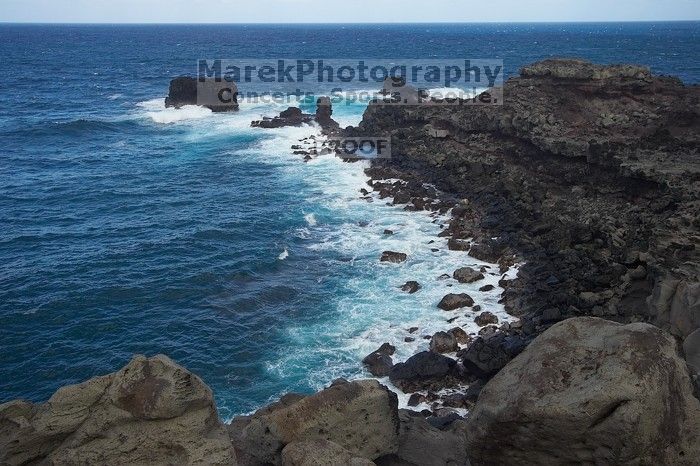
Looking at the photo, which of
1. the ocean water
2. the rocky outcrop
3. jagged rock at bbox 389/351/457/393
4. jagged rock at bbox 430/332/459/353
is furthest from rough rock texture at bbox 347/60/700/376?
the rocky outcrop

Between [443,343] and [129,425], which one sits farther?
[443,343]

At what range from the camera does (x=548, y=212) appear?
142 ft

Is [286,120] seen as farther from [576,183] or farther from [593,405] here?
[593,405]

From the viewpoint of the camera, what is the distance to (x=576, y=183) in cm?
4628

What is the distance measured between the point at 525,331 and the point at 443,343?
4.18m

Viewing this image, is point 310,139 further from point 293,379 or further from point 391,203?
point 293,379

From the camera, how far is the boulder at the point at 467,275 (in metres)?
37.2

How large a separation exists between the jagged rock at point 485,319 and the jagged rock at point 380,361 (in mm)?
5187

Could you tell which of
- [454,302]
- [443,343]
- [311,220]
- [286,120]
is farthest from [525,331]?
[286,120]

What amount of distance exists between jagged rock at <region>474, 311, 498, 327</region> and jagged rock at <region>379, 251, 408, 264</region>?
9.11 metres

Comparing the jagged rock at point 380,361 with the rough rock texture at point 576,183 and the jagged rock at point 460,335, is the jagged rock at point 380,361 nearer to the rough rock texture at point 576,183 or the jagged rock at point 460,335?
the jagged rock at point 460,335

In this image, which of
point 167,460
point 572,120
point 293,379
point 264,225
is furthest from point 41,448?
point 572,120

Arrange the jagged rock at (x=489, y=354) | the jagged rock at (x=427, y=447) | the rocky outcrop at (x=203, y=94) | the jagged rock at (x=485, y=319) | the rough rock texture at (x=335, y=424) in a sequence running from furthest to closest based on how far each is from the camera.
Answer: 1. the rocky outcrop at (x=203, y=94)
2. the jagged rock at (x=485, y=319)
3. the jagged rock at (x=489, y=354)
4. the jagged rock at (x=427, y=447)
5. the rough rock texture at (x=335, y=424)

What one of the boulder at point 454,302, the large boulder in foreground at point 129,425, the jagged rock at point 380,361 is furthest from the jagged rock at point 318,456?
the boulder at point 454,302
